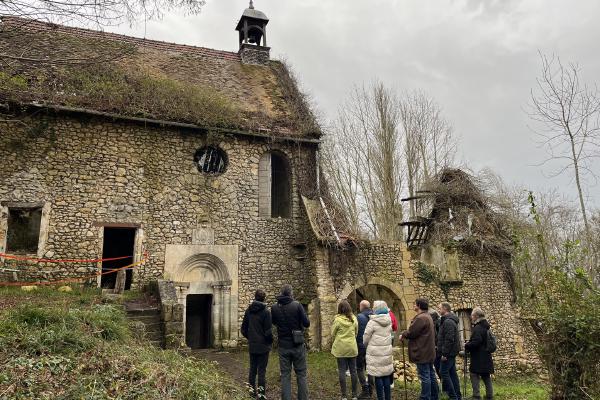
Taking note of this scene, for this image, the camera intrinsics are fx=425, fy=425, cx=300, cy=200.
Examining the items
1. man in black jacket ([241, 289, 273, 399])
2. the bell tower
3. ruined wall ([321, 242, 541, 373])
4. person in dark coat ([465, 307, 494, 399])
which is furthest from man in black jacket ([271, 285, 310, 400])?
the bell tower

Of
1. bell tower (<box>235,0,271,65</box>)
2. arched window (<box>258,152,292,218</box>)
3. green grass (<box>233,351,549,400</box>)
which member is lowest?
green grass (<box>233,351,549,400</box>)

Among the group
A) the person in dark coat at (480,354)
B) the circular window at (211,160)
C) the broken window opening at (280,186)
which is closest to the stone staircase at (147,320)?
the circular window at (211,160)

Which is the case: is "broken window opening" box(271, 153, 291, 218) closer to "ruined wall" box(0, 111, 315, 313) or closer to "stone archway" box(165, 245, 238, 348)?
"ruined wall" box(0, 111, 315, 313)

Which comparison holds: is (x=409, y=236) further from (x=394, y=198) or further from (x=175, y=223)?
(x=175, y=223)

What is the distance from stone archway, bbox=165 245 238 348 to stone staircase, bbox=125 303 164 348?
80.8 inches

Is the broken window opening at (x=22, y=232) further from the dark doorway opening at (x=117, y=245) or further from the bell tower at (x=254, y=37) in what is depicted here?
the bell tower at (x=254, y=37)

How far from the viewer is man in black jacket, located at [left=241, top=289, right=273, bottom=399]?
251 inches

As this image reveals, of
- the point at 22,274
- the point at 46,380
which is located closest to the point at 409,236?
the point at 22,274

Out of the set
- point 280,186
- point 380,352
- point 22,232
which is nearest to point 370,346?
point 380,352

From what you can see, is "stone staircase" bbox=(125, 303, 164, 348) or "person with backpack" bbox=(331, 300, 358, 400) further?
"stone staircase" bbox=(125, 303, 164, 348)

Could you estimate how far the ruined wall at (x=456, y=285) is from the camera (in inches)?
491

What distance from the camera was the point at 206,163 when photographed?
12.8 m

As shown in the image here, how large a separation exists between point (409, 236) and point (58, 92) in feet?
41.9

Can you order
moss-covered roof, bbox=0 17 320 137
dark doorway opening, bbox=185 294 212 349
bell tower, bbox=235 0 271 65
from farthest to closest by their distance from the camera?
bell tower, bbox=235 0 271 65 → dark doorway opening, bbox=185 294 212 349 → moss-covered roof, bbox=0 17 320 137
